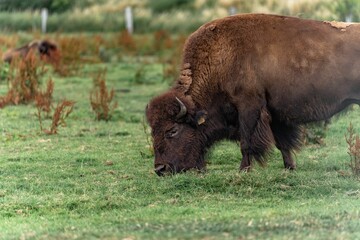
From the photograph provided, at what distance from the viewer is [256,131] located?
379 inches

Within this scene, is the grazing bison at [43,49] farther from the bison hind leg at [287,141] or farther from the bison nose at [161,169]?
the bison nose at [161,169]

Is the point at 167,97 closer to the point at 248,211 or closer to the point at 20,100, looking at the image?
the point at 248,211

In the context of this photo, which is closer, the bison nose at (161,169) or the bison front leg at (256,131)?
the bison nose at (161,169)

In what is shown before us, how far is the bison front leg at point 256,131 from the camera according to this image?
961cm

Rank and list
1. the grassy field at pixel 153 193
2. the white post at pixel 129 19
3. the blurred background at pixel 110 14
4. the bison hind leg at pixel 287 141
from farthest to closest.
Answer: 1. the white post at pixel 129 19
2. the blurred background at pixel 110 14
3. the bison hind leg at pixel 287 141
4. the grassy field at pixel 153 193

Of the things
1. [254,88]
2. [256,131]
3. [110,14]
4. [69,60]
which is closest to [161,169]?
[256,131]

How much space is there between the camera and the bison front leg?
961cm

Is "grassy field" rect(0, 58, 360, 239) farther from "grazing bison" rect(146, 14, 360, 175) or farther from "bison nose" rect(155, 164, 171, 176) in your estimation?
"grazing bison" rect(146, 14, 360, 175)

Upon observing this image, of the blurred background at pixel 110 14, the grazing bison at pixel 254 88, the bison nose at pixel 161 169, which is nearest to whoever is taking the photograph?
the bison nose at pixel 161 169

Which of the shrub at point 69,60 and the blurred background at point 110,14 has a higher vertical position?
the blurred background at point 110,14

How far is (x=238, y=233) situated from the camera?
6766 millimetres

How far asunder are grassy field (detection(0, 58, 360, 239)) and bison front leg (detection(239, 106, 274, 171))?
Answer: 0.35 metres

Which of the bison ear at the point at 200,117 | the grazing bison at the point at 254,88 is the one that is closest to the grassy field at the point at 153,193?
the grazing bison at the point at 254,88

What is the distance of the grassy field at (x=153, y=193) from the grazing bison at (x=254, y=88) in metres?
0.46
